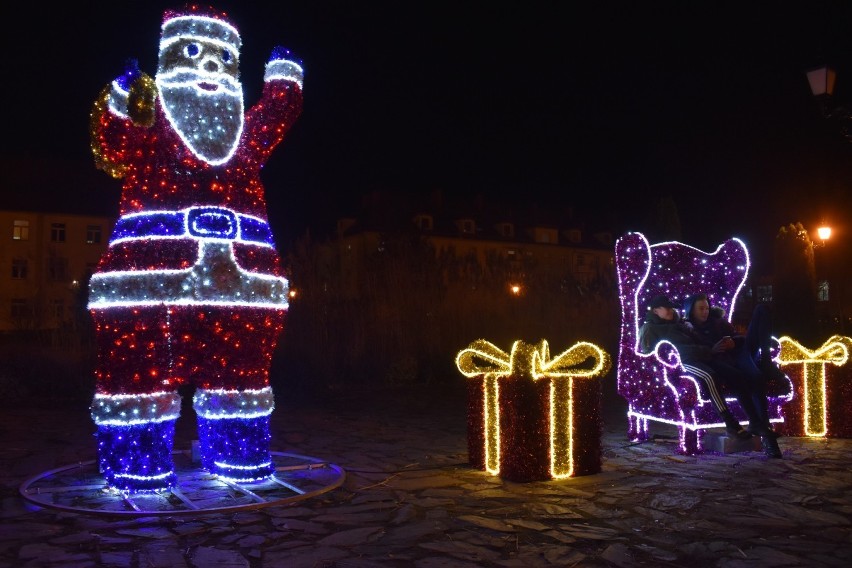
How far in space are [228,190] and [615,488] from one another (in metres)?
3.10

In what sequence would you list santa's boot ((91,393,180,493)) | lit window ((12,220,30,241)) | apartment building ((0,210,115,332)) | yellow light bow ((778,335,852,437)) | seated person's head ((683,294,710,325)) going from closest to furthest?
1. santa's boot ((91,393,180,493))
2. seated person's head ((683,294,710,325))
3. yellow light bow ((778,335,852,437))
4. apartment building ((0,210,115,332))
5. lit window ((12,220,30,241))

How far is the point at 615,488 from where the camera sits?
4867mm

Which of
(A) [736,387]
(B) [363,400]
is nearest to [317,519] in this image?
(A) [736,387]

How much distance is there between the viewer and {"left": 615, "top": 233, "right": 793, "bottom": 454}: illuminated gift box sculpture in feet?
20.0

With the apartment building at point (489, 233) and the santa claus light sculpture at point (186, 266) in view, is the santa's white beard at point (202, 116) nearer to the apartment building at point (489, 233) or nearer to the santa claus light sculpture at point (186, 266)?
the santa claus light sculpture at point (186, 266)

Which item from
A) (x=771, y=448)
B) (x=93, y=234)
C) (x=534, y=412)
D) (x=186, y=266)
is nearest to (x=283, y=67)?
(x=186, y=266)

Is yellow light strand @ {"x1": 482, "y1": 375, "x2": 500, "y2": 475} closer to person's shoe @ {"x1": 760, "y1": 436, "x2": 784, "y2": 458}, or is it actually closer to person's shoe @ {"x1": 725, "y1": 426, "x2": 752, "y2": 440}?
person's shoe @ {"x1": 725, "y1": 426, "x2": 752, "y2": 440}

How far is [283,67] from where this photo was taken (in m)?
5.07

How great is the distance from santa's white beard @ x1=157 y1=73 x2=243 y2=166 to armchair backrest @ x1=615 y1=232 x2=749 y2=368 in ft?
12.4

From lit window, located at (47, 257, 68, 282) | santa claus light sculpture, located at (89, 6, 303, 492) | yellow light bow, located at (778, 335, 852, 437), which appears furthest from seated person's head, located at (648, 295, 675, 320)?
lit window, located at (47, 257, 68, 282)

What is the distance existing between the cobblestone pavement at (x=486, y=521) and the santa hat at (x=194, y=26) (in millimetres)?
2906

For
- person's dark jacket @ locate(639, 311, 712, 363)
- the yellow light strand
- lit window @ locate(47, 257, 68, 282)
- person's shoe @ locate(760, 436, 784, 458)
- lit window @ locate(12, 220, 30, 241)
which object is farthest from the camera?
lit window @ locate(12, 220, 30, 241)

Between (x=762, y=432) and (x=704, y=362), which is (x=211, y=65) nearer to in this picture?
(x=704, y=362)

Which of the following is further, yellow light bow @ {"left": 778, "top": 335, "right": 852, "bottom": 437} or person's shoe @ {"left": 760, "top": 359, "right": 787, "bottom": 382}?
yellow light bow @ {"left": 778, "top": 335, "right": 852, "bottom": 437}
